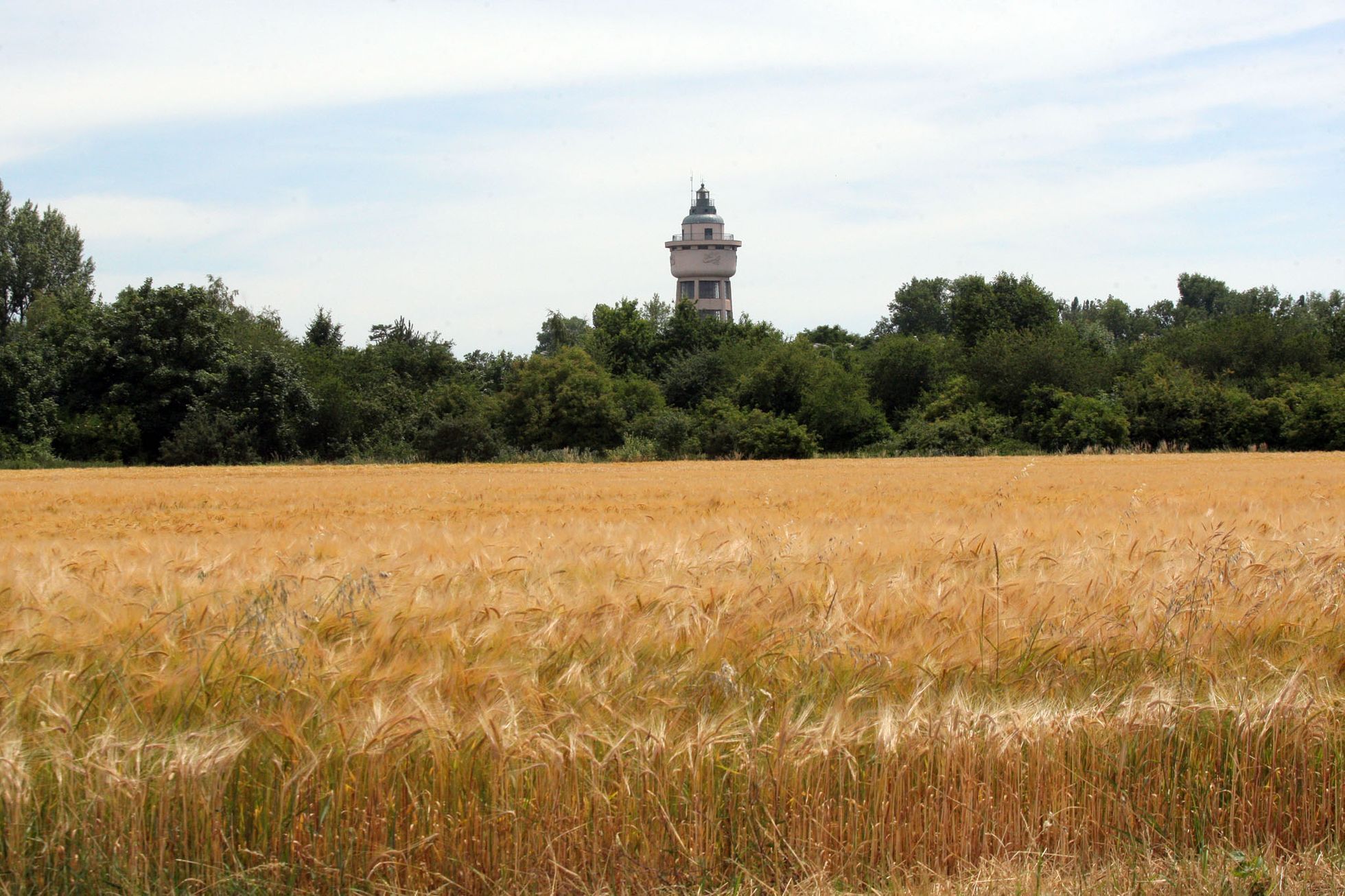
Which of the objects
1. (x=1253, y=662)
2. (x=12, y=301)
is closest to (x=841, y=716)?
(x=1253, y=662)

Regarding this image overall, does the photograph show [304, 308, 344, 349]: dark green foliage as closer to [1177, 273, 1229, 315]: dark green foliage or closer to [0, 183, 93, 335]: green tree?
[0, 183, 93, 335]: green tree

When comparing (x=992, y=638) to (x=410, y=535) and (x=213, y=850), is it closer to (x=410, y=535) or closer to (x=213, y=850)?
(x=213, y=850)

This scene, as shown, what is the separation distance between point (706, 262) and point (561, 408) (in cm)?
9312

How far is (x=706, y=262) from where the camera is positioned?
5723 inches

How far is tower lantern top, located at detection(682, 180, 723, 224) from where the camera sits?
148m

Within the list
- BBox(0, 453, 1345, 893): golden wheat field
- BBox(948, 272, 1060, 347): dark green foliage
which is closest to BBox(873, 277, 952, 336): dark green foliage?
BBox(948, 272, 1060, 347): dark green foliage

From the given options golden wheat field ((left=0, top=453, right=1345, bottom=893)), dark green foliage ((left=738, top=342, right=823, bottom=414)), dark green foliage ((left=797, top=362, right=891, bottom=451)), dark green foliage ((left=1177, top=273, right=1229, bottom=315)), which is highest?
dark green foliage ((left=1177, top=273, right=1229, bottom=315))

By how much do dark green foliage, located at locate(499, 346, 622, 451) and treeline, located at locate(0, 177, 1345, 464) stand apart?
10 cm

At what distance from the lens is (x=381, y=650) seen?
14.5ft

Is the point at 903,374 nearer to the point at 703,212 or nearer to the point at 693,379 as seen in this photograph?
the point at 693,379

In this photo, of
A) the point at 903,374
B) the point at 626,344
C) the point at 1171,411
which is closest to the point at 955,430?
the point at 1171,411

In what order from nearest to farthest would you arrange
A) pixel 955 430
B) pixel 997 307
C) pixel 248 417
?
1. pixel 248 417
2. pixel 955 430
3. pixel 997 307

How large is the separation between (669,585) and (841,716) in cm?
159

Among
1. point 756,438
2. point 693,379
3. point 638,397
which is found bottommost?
point 756,438
